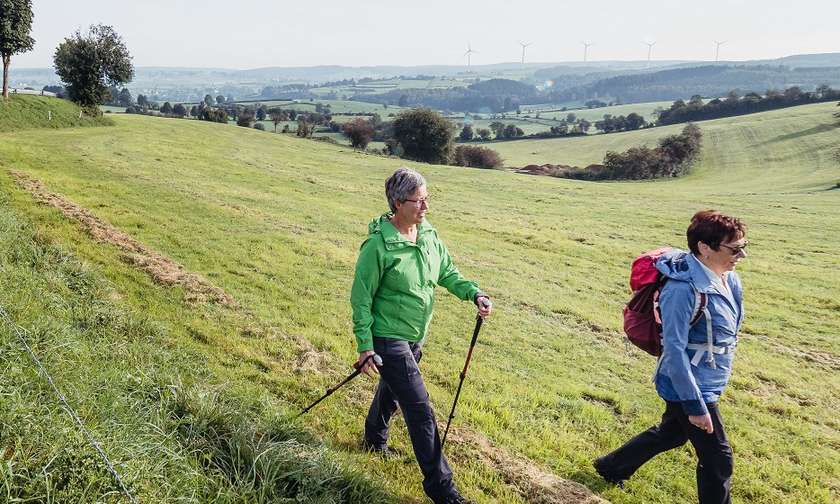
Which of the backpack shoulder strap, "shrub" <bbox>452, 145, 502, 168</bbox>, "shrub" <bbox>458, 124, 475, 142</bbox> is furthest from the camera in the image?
"shrub" <bbox>458, 124, 475, 142</bbox>

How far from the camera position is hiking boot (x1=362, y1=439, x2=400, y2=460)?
5.63 metres

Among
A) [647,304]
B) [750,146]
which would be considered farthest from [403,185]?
[750,146]

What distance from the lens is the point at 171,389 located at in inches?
198

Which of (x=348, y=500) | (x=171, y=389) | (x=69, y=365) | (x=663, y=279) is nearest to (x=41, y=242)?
A: (x=69, y=365)

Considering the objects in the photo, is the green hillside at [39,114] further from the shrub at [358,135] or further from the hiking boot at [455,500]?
the hiking boot at [455,500]

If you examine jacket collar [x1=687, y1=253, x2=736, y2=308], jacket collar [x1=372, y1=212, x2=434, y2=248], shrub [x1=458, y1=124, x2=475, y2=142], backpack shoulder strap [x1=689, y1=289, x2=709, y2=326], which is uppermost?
jacket collar [x1=372, y1=212, x2=434, y2=248]

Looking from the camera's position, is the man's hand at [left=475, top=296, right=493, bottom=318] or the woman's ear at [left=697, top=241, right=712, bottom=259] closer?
the woman's ear at [left=697, top=241, right=712, bottom=259]

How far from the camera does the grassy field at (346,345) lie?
4.87 metres

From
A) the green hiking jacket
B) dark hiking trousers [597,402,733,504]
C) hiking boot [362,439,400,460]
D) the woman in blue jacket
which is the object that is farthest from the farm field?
the green hiking jacket

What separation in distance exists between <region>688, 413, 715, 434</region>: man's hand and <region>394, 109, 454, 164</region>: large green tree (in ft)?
246

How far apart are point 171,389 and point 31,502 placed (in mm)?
1854

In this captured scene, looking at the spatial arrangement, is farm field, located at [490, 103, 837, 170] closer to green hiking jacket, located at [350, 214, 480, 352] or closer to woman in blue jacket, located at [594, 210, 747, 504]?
woman in blue jacket, located at [594, 210, 747, 504]

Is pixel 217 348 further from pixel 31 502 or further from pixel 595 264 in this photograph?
pixel 595 264

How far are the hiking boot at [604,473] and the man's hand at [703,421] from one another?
62.1 inches
